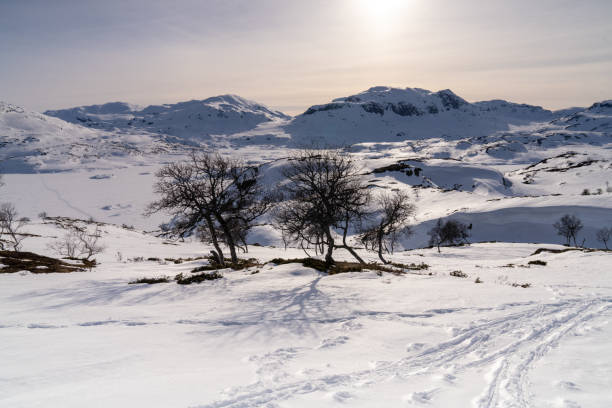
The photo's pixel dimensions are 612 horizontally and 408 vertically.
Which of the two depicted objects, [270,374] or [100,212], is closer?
[270,374]

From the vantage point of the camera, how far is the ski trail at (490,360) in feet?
19.9

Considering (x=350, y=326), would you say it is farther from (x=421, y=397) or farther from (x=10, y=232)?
(x=10, y=232)

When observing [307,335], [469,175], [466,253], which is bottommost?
[466,253]

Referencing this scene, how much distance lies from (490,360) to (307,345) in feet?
14.9

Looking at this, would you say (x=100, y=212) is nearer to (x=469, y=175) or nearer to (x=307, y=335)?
(x=307, y=335)

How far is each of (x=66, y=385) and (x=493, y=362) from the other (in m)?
9.17

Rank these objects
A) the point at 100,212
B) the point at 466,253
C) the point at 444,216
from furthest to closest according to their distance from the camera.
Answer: the point at 100,212 → the point at 444,216 → the point at 466,253

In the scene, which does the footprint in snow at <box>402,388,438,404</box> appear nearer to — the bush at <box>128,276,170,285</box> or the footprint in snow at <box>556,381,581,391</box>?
the footprint in snow at <box>556,381,581,391</box>

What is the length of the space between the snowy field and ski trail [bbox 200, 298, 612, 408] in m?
0.04

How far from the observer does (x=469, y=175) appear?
184m

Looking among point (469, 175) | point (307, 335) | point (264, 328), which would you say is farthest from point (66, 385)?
point (469, 175)

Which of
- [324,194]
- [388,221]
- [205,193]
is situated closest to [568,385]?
[324,194]

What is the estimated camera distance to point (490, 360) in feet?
24.4

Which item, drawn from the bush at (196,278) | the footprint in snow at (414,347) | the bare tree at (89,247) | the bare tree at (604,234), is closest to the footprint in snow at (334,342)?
the footprint in snow at (414,347)
